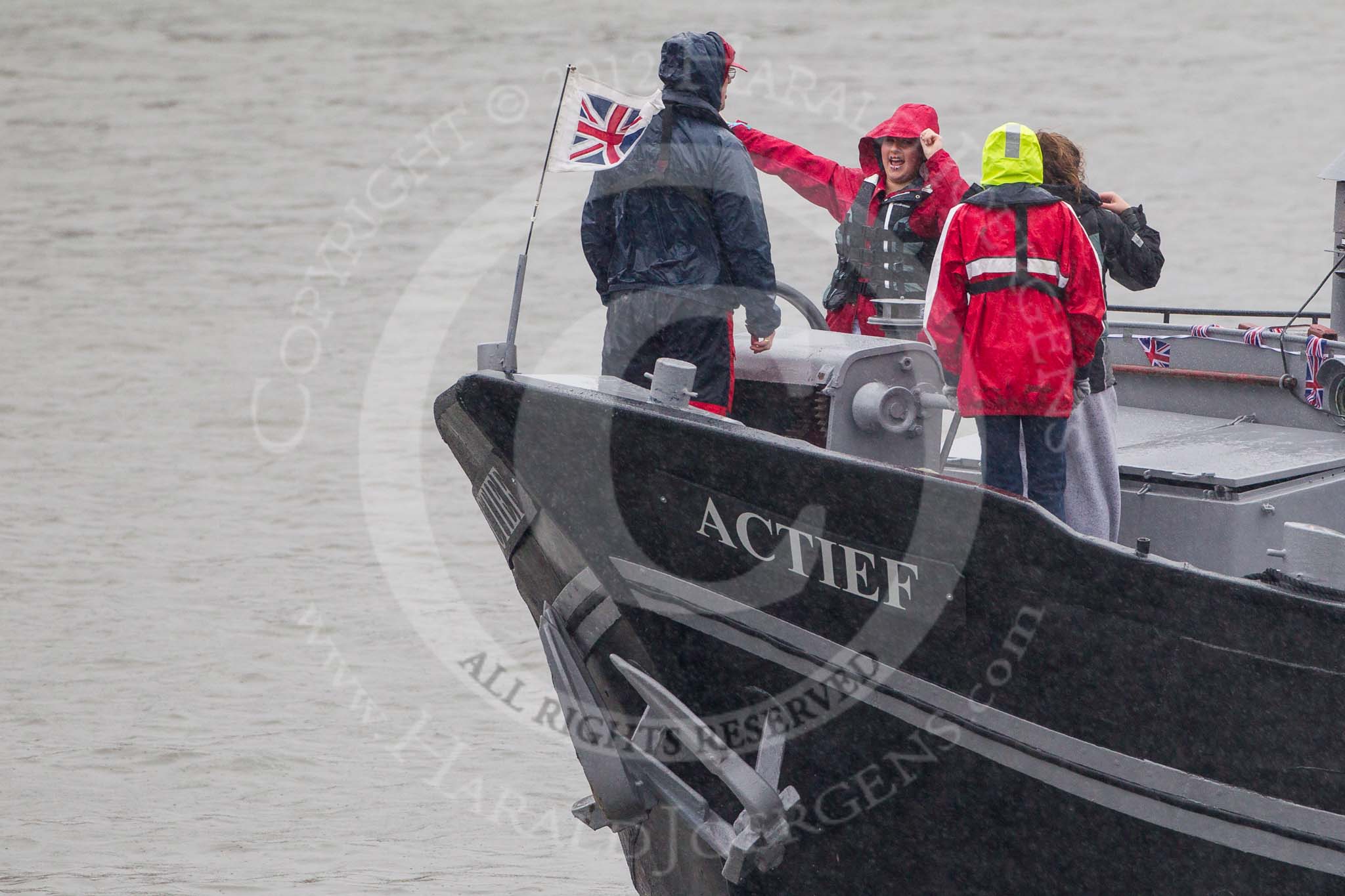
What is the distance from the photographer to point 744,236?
4.75 m

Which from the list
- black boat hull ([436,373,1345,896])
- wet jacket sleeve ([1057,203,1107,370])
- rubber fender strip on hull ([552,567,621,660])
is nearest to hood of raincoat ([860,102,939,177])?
wet jacket sleeve ([1057,203,1107,370])

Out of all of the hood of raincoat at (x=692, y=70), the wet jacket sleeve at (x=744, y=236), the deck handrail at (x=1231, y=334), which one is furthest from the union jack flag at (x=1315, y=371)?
the hood of raincoat at (x=692, y=70)

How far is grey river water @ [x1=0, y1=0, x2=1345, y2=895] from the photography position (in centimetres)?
685

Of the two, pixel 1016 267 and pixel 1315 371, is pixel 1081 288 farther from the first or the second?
pixel 1315 371

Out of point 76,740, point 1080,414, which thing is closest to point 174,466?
point 76,740

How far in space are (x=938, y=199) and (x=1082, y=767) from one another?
205 centimetres

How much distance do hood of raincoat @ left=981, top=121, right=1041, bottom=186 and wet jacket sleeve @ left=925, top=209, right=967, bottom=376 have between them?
138mm

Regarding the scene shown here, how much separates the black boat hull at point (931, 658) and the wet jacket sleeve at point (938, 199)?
1556mm

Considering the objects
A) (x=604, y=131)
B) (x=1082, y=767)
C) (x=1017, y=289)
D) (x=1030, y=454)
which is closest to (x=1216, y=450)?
(x=1030, y=454)

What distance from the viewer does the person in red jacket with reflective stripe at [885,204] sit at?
17.6ft

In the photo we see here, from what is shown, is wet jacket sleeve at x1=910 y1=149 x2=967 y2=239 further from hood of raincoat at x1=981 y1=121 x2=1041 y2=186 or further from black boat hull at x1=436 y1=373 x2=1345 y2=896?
black boat hull at x1=436 y1=373 x2=1345 y2=896

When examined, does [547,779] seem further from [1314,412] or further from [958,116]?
[958,116]

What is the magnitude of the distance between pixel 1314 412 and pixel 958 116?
1734 cm

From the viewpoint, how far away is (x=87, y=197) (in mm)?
21141
